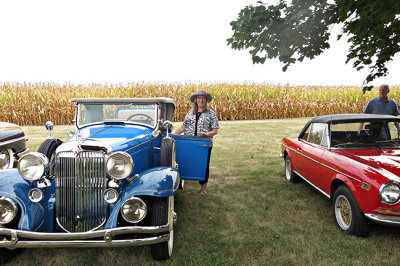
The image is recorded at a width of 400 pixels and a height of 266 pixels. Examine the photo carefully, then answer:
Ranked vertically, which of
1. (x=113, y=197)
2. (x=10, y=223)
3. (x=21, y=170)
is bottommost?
(x=10, y=223)

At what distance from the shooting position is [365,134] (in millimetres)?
4492

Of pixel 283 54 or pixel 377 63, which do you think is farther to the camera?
pixel 377 63

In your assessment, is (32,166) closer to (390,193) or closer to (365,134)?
(390,193)

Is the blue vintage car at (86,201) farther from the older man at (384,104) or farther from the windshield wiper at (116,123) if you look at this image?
the older man at (384,104)

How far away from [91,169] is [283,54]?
17.0ft

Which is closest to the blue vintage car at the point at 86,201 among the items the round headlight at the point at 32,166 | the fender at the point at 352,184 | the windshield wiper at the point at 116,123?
the round headlight at the point at 32,166

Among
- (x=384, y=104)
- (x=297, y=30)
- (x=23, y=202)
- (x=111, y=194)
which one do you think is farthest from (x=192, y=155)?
(x=384, y=104)

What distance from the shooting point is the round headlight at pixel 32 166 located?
2.82 meters

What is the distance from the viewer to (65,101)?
53.8 ft

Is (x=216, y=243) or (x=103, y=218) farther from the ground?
(x=103, y=218)

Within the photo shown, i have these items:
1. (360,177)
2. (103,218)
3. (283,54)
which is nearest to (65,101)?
(283,54)

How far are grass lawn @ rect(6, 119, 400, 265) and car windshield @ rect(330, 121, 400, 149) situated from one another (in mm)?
1142

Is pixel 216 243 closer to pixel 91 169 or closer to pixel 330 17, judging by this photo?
pixel 91 169

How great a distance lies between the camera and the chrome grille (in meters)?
2.80
